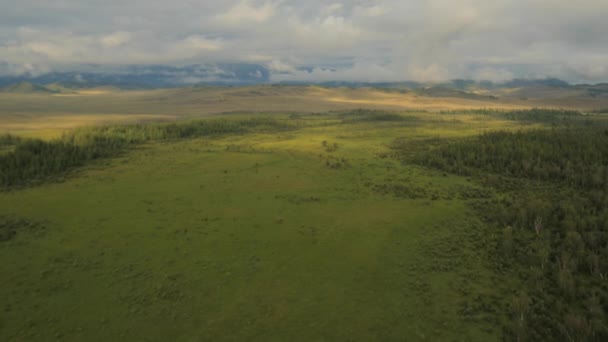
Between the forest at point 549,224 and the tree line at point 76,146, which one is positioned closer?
the forest at point 549,224

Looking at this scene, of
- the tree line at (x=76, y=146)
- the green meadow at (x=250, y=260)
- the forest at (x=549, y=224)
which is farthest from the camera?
A: the tree line at (x=76, y=146)

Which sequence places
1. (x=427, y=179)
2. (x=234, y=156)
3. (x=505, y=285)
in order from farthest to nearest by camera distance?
(x=234, y=156)
(x=427, y=179)
(x=505, y=285)

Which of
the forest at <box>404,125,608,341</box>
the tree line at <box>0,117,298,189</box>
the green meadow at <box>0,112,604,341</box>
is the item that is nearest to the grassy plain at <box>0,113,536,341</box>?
the green meadow at <box>0,112,604,341</box>

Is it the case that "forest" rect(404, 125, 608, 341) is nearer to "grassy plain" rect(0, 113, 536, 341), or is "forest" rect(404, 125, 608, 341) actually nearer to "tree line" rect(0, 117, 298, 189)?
"grassy plain" rect(0, 113, 536, 341)

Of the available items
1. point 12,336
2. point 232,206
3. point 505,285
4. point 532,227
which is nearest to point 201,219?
point 232,206

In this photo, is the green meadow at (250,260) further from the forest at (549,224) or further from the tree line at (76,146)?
the tree line at (76,146)

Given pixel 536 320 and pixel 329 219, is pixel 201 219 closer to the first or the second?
pixel 329 219

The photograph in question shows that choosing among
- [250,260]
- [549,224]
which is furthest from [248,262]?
[549,224]

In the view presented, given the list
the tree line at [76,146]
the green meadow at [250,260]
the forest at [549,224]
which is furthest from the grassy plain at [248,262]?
the tree line at [76,146]

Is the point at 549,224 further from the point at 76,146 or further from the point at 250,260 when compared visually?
the point at 76,146
